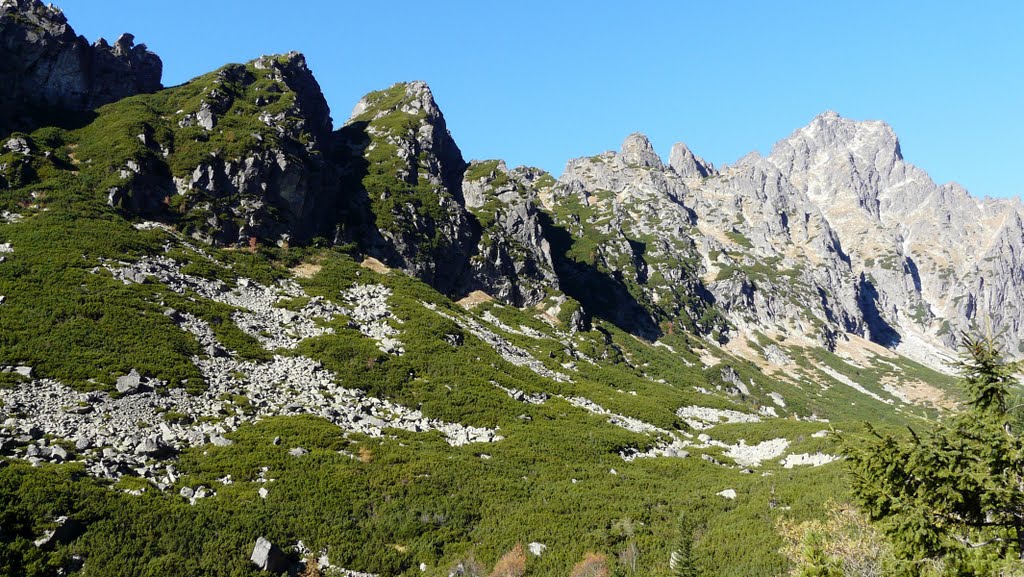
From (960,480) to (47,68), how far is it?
103 m

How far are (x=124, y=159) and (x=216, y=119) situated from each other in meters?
17.5

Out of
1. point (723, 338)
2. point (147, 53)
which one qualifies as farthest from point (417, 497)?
point (723, 338)

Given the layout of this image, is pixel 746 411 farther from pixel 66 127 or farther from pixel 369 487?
pixel 66 127

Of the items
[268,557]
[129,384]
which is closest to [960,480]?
[268,557]

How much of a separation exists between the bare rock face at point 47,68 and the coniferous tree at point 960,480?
290ft

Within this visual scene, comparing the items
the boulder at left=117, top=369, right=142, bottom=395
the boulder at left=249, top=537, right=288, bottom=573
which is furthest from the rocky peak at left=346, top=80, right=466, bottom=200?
the boulder at left=249, top=537, right=288, bottom=573

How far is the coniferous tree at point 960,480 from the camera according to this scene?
9.98 meters

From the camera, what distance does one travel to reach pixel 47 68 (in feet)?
235

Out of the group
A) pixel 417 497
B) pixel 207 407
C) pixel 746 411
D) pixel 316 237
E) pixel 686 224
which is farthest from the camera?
pixel 686 224

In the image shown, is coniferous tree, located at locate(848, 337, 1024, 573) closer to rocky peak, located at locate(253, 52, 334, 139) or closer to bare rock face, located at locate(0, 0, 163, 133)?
bare rock face, located at locate(0, 0, 163, 133)

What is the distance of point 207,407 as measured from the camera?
33.2 m

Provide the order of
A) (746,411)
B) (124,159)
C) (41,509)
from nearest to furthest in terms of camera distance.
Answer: (41,509)
(124,159)
(746,411)

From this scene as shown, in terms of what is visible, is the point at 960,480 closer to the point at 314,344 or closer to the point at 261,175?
the point at 314,344

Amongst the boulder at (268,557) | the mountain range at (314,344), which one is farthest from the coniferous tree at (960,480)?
the boulder at (268,557)
